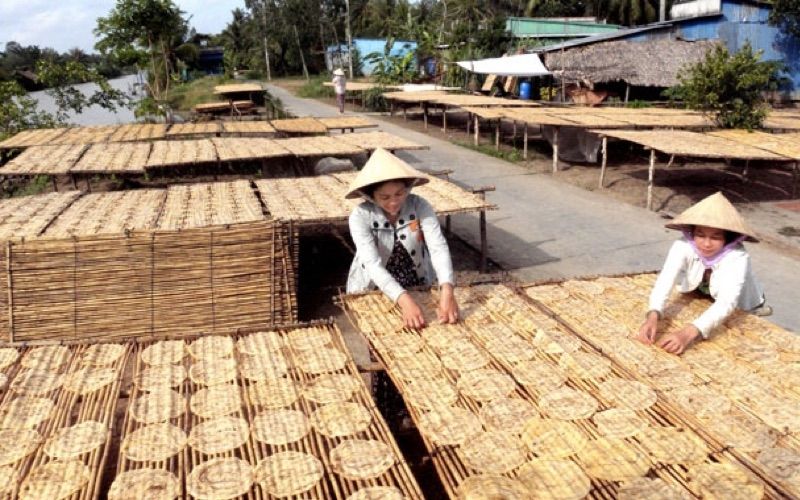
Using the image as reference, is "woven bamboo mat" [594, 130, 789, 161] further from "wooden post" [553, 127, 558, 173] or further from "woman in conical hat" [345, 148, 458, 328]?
"woman in conical hat" [345, 148, 458, 328]

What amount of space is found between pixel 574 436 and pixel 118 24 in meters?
16.2

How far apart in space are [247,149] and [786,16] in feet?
56.1

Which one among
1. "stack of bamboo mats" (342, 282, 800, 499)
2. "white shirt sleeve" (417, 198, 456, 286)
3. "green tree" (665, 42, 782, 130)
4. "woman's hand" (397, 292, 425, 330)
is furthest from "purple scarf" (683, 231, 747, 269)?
"green tree" (665, 42, 782, 130)

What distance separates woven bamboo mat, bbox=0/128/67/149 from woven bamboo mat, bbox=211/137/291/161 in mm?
2771

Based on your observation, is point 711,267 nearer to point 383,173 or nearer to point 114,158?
point 383,173

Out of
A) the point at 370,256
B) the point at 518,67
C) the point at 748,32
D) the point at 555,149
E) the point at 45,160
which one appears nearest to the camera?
the point at 370,256

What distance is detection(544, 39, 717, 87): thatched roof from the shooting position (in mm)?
16547

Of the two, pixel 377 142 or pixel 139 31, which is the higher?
pixel 139 31

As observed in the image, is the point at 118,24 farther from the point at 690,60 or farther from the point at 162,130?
the point at 690,60

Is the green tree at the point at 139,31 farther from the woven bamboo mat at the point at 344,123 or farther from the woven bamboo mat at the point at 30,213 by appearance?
the woven bamboo mat at the point at 30,213

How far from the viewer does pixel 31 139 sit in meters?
9.71

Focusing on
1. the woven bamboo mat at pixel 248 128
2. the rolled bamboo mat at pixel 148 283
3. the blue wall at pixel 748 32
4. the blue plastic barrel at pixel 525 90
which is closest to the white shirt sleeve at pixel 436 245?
the rolled bamboo mat at pixel 148 283

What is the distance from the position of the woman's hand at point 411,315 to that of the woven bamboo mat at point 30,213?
3104mm

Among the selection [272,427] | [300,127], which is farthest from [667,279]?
[300,127]
